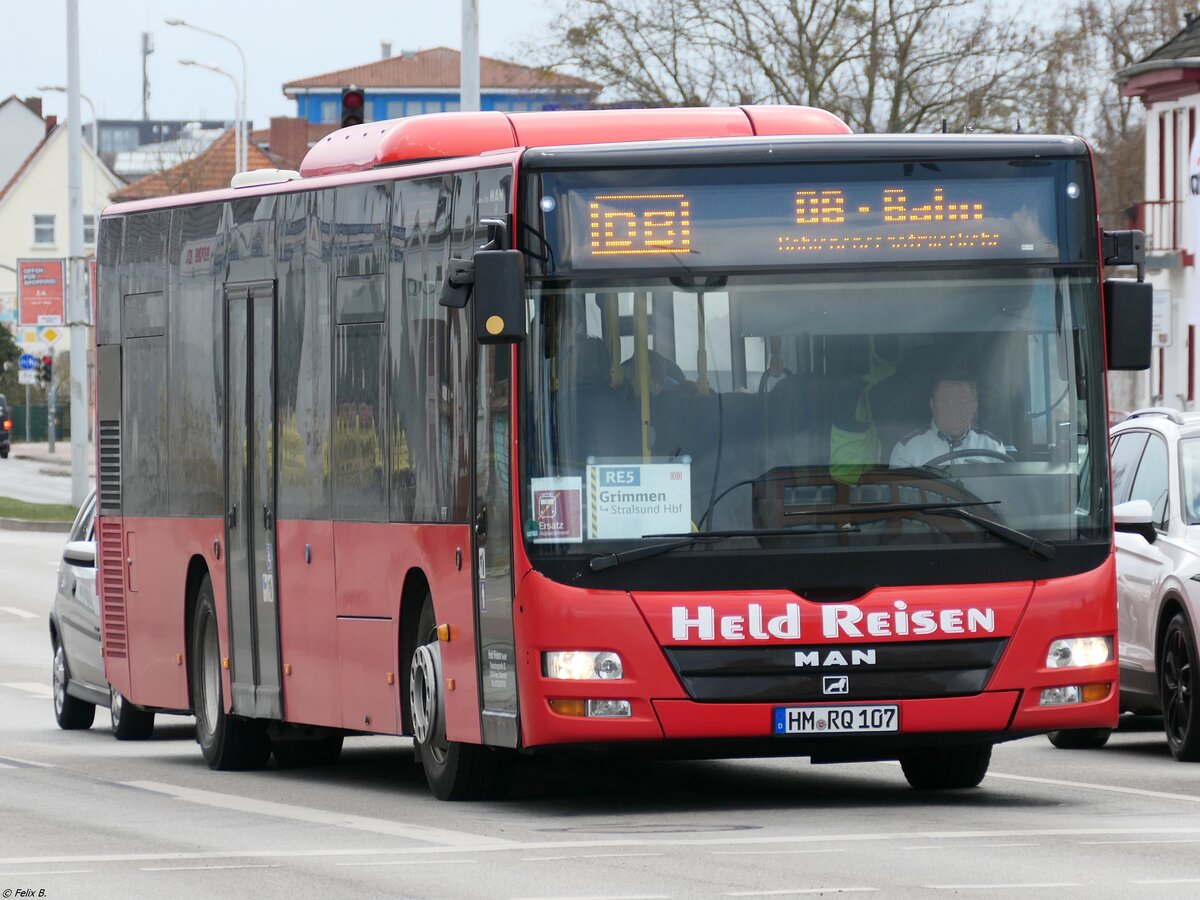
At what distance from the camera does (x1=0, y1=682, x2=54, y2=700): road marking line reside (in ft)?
78.9

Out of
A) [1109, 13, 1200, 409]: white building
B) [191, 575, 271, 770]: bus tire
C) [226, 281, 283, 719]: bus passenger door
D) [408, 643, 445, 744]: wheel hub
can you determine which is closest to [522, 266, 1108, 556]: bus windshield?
[408, 643, 445, 744]: wheel hub

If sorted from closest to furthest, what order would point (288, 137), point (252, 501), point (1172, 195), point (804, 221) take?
point (804, 221), point (252, 501), point (1172, 195), point (288, 137)

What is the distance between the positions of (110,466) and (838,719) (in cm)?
766

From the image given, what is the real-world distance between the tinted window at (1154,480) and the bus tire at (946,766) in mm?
2943

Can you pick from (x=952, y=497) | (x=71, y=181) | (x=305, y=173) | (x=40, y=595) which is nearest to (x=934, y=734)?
(x=952, y=497)

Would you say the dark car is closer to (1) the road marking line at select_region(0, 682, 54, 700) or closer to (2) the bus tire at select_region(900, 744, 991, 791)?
(1) the road marking line at select_region(0, 682, 54, 700)

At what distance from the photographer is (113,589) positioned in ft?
59.8

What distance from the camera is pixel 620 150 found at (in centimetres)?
1180

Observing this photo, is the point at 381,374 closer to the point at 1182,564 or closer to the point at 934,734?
the point at 934,734

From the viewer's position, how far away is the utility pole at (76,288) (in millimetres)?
46938

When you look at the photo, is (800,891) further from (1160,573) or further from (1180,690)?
(1160,573)

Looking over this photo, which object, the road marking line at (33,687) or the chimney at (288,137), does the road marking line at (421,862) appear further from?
the chimney at (288,137)

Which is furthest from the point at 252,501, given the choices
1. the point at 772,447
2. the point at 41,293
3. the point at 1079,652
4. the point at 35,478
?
the point at 35,478

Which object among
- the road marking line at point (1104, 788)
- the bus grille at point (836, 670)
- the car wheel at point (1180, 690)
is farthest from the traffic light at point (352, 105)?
the bus grille at point (836, 670)
